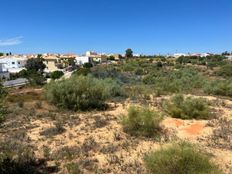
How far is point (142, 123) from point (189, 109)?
3427 mm

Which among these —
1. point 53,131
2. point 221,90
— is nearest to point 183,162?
point 53,131

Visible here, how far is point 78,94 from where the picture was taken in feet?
55.6

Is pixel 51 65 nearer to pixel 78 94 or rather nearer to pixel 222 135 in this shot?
pixel 78 94

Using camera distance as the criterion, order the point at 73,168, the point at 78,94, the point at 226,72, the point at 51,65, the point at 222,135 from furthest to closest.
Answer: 1. the point at 51,65
2. the point at 226,72
3. the point at 78,94
4. the point at 222,135
5. the point at 73,168

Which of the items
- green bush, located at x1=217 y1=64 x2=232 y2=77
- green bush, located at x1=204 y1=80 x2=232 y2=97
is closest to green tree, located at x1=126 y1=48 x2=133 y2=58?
green bush, located at x1=217 y1=64 x2=232 y2=77

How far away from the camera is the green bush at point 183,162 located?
6.72 meters

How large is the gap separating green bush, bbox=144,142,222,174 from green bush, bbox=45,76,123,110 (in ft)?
32.4

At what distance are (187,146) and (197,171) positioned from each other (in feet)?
1.90

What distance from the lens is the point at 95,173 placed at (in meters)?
8.05

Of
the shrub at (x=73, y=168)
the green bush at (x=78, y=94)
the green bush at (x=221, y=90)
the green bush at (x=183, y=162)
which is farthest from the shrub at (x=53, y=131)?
the green bush at (x=221, y=90)

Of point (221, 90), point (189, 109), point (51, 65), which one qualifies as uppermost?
point (189, 109)

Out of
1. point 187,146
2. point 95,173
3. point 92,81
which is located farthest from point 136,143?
point 92,81

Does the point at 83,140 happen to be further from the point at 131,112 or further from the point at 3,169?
the point at 3,169

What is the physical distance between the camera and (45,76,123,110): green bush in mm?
16625
